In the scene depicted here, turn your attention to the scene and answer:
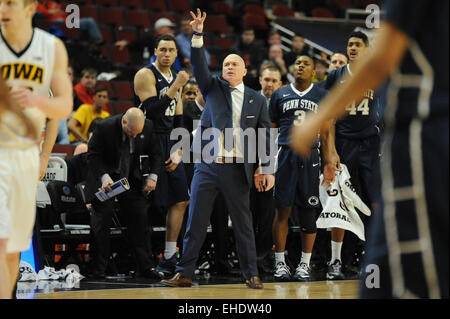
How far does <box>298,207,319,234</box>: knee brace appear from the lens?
826 centimetres

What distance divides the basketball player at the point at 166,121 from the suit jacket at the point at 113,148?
7.8 inches

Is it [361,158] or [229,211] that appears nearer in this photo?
[229,211]

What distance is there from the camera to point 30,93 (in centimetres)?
388

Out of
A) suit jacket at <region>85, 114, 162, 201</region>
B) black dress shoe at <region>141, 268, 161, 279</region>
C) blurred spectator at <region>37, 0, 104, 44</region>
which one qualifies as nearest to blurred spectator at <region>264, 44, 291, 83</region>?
blurred spectator at <region>37, 0, 104, 44</region>

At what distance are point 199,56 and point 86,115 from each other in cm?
366

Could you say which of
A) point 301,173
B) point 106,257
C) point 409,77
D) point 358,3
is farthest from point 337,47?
point 409,77

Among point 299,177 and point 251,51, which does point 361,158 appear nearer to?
point 299,177

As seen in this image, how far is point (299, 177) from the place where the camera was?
8312 mm

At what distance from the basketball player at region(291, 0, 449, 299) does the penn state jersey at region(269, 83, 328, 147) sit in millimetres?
5719

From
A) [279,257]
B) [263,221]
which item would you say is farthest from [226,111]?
[263,221]

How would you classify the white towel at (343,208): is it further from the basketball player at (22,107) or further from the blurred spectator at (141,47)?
the blurred spectator at (141,47)

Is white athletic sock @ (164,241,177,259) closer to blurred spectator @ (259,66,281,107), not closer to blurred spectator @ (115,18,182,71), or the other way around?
blurred spectator @ (259,66,281,107)

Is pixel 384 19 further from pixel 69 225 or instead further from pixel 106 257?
pixel 69 225

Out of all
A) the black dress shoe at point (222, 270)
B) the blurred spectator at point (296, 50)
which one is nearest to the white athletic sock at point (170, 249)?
the black dress shoe at point (222, 270)
